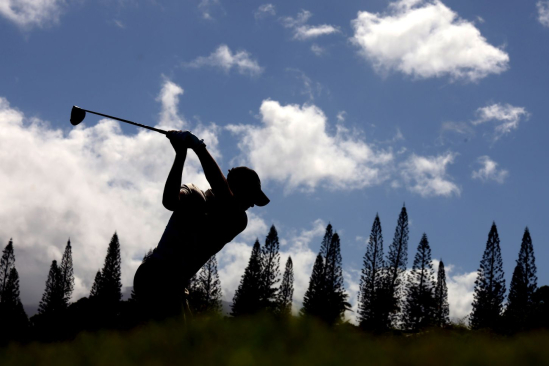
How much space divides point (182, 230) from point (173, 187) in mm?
351

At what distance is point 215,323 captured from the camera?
2.75 m

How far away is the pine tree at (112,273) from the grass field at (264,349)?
254 feet

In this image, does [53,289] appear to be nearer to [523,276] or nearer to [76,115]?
[523,276]

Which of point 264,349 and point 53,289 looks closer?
point 264,349

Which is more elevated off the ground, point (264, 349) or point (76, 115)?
point (76, 115)

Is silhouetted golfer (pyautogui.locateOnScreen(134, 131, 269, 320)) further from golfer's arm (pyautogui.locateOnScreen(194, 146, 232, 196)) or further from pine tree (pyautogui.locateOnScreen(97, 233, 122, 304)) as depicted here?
pine tree (pyautogui.locateOnScreen(97, 233, 122, 304))

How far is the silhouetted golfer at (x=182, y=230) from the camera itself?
387 centimetres

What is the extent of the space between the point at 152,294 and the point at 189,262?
33 centimetres

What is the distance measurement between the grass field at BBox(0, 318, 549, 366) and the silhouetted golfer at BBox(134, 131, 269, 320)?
1019 mm

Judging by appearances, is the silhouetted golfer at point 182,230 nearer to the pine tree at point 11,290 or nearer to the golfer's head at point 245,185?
the golfer's head at point 245,185

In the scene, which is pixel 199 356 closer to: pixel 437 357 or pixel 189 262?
pixel 437 357

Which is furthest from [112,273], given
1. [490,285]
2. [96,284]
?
[490,285]

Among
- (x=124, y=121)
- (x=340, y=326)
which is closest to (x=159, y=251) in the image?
(x=124, y=121)

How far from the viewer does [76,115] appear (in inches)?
218
